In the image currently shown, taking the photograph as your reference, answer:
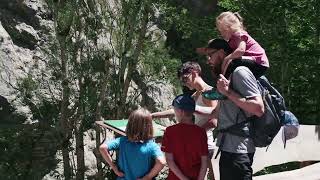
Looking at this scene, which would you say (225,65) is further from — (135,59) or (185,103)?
(135,59)

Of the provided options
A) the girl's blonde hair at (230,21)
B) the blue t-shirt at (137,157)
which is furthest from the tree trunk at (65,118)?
the girl's blonde hair at (230,21)

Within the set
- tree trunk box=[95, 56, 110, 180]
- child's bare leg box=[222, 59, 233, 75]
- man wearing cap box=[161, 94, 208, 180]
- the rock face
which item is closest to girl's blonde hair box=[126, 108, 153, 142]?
man wearing cap box=[161, 94, 208, 180]

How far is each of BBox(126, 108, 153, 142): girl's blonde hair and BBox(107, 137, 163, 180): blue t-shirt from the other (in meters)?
0.06

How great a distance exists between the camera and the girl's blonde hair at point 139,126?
3.35 metres

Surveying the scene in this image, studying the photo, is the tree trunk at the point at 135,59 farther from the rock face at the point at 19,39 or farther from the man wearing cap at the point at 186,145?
the man wearing cap at the point at 186,145

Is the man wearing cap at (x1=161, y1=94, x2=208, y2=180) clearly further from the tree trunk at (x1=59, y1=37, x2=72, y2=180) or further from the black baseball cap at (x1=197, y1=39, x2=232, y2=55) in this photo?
the tree trunk at (x1=59, y1=37, x2=72, y2=180)

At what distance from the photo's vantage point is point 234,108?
296 cm

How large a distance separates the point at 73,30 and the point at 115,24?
2.80 feet

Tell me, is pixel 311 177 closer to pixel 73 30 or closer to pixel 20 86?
pixel 73 30

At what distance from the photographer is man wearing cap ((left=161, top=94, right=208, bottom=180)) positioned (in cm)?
320

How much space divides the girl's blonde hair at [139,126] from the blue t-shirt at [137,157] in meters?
0.06

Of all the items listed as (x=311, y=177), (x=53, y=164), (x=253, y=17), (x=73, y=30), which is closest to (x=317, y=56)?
(x=253, y=17)

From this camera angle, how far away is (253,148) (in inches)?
116

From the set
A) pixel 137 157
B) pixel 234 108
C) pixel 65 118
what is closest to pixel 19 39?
pixel 65 118
